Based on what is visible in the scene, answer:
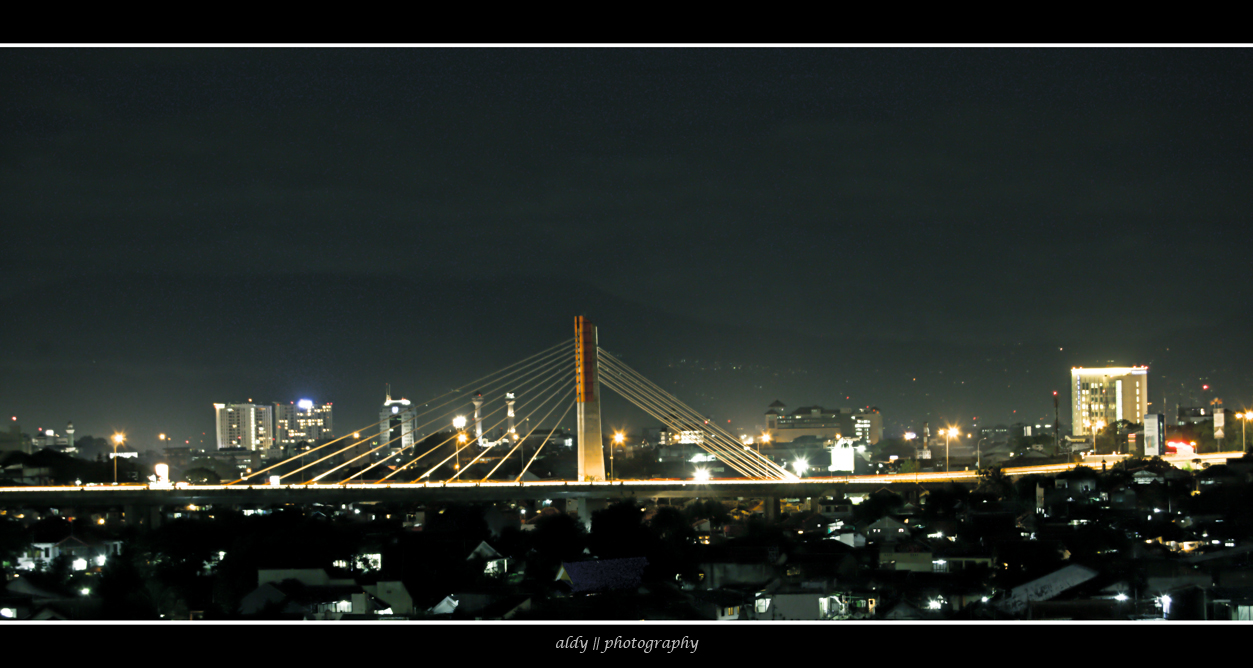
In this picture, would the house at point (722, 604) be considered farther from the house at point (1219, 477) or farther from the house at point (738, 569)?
the house at point (1219, 477)

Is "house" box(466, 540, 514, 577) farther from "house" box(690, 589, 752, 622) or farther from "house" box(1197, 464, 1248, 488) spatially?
"house" box(1197, 464, 1248, 488)

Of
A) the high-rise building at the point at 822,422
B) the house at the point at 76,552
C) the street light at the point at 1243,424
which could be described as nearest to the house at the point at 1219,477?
the street light at the point at 1243,424

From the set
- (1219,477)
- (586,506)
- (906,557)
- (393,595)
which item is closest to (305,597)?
(393,595)

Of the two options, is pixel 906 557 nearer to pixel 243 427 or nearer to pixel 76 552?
pixel 76 552

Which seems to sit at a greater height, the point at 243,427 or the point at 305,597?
the point at 305,597
